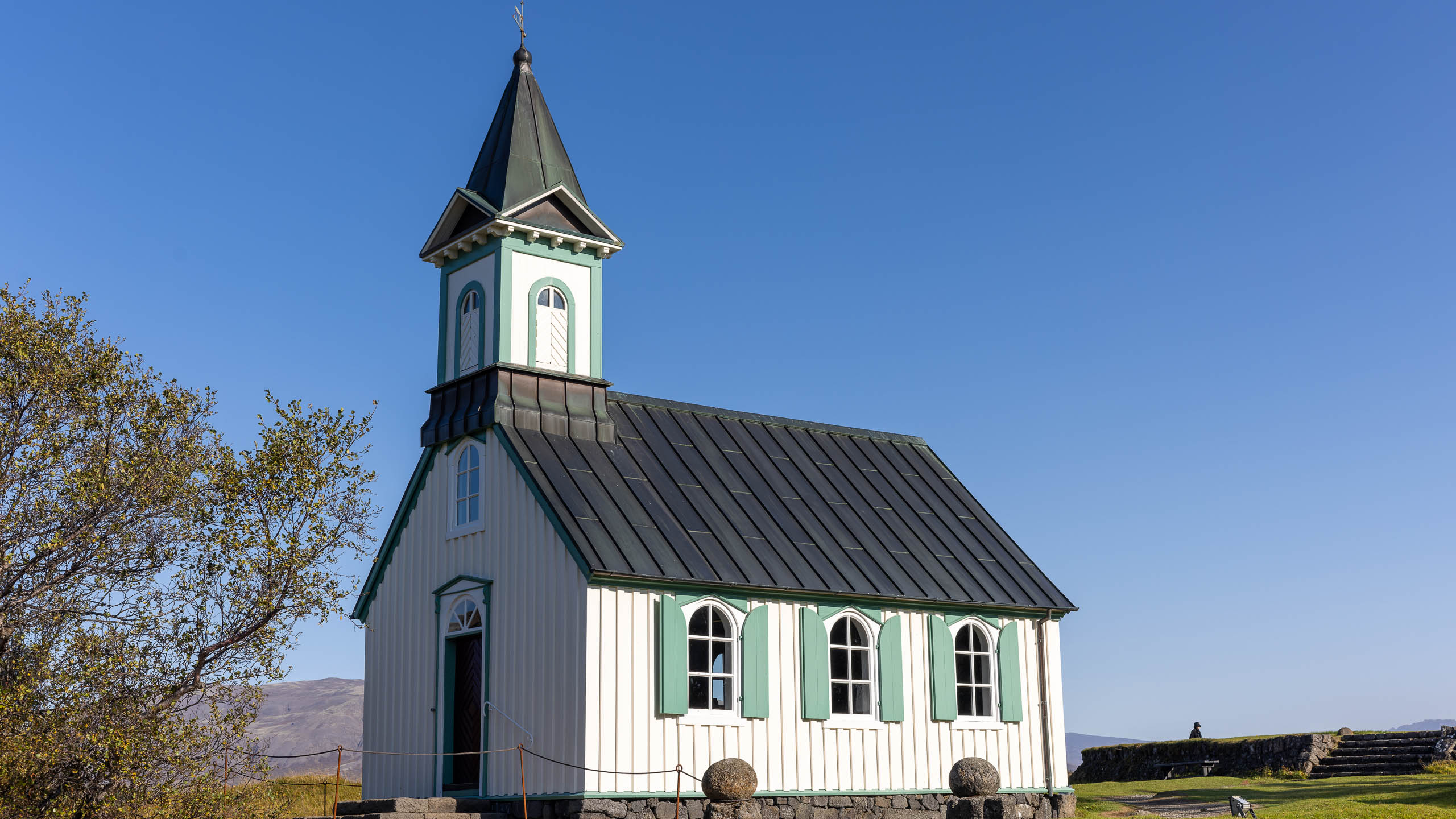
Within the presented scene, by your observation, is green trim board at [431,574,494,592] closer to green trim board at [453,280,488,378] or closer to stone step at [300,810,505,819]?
green trim board at [453,280,488,378]

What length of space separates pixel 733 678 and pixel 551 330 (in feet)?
19.0

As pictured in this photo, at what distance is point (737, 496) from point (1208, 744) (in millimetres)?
15257

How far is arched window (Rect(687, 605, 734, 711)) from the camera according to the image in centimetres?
1864

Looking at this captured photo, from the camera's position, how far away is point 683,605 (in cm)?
1836

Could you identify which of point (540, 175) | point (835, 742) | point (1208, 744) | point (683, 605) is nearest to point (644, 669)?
point (683, 605)

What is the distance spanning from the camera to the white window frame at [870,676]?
64.5 ft

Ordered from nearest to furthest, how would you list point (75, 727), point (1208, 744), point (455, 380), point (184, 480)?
point (75, 727)
point (184, 480)
point (455, 380)
point (1208, 744)

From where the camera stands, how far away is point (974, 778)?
17.6 metres

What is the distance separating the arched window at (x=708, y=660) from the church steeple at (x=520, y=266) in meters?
4.23

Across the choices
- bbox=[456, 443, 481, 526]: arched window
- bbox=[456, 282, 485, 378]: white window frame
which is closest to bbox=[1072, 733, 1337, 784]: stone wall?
bbox=[456, 443, 481, 526]: arched window

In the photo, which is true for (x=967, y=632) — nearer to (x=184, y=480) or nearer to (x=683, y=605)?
(x=683, y=605)

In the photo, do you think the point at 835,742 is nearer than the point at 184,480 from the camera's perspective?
No

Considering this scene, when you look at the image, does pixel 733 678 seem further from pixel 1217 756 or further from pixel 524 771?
pixel 1217 756

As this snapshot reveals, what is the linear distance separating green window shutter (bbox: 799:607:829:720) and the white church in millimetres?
32
